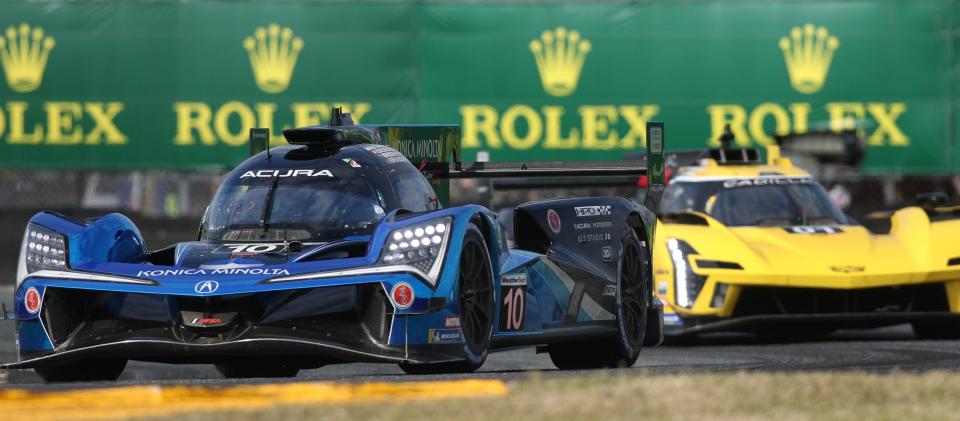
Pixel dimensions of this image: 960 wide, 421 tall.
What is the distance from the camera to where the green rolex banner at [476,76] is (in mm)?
19156

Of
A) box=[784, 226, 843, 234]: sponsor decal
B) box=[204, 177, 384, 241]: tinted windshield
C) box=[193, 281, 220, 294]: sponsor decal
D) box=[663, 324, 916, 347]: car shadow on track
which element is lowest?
box=[663, 324, 916, 347]: car shadow on track

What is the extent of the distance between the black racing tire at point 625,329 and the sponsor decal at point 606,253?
147 mm

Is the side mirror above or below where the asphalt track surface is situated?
above

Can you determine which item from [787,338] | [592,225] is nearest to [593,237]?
[592,225]

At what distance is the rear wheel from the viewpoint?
13.5 metres

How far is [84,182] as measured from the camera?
19625mm

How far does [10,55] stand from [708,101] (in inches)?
282

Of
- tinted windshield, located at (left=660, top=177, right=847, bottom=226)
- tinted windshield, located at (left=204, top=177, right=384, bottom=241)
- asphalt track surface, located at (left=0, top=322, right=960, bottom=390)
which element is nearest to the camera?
tinted windshield, located at (left=204, top=177, right=384, bottom=241)

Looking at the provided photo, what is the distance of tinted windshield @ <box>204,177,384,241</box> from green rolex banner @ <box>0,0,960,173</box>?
32.2ft

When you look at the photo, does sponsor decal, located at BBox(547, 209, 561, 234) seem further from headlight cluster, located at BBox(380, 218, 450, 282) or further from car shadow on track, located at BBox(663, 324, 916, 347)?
car shadow on track, located at BBox(663, 324, 916, 347)

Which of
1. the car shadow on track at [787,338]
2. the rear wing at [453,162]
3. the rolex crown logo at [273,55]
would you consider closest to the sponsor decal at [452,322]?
the rear wing at [453,162]

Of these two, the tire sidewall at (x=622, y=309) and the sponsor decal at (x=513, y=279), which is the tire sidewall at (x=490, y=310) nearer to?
the sponsor decal at (x=513, y=279)

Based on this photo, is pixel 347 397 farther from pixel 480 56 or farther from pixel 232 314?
pixel 480 56

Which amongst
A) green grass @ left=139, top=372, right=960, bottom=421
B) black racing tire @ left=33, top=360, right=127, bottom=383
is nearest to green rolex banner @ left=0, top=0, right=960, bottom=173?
black racing tire @ left=33, top=360, right=127, bottom=383
